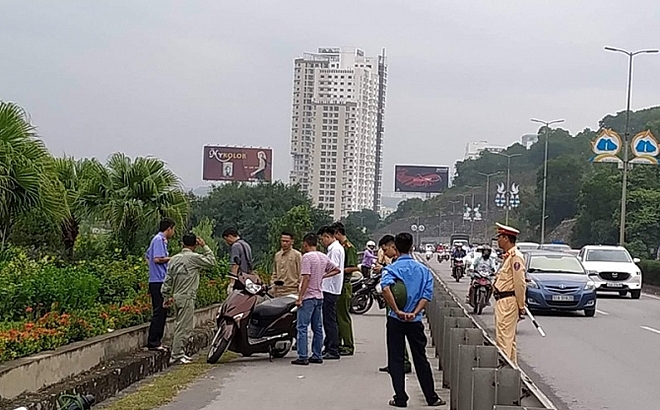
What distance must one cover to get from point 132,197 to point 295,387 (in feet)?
29.3

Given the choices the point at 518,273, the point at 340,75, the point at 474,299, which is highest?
the point at 340,75

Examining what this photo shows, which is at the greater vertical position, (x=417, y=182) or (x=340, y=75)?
(x=340, y=75)

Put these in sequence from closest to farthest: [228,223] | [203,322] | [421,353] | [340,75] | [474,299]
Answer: [421,353] → [203,322] → [474,299] → [228,223] → [340,75]

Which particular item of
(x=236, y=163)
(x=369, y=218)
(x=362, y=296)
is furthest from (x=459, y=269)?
(x=369, y=218)

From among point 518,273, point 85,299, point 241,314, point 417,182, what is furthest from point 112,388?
point 417,182

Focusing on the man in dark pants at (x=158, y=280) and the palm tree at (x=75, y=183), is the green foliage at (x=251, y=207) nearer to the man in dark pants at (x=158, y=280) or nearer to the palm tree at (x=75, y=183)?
the palm tree at (x=75, y=183)

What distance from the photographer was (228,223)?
169 ft

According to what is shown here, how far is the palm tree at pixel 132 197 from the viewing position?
19000 mm

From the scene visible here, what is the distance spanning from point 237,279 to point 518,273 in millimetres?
4108

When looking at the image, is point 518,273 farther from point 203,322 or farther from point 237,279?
point 203,322

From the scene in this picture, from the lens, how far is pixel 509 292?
10.8m

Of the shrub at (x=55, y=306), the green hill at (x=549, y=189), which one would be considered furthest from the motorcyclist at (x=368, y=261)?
the green hill at (x=549, y=189)

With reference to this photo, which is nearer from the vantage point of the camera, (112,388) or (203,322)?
(112,388)

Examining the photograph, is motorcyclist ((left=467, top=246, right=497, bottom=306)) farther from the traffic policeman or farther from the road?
the traffic policeman
